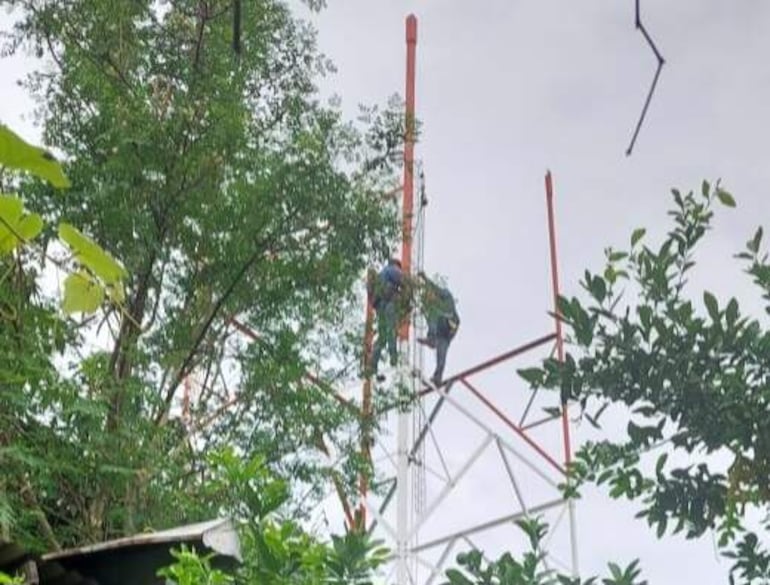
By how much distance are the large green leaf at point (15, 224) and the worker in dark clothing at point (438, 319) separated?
5112 mm

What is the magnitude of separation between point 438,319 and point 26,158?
5399 millimetres

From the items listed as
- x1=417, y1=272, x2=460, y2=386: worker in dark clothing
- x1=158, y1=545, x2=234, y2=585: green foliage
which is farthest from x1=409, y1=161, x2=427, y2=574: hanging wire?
x1=158, y1=545, x2=234, y2=585: green foliage

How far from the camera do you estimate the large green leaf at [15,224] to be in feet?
2.26

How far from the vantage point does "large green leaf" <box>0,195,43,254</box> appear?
69 centimetres

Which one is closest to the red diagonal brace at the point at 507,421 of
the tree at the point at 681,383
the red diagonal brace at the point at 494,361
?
the red diagonal brace at the point at 494,361

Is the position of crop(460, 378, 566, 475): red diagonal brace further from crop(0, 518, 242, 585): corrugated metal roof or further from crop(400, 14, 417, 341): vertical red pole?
crop(0, 518, 242, 585): corrugated metal roof

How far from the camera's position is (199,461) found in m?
4.74

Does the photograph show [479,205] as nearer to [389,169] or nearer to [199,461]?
[389,169]

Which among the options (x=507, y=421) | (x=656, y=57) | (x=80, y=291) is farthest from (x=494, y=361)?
(x=80, y=291)

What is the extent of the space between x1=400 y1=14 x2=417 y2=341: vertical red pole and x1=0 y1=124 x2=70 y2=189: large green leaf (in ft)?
16.0

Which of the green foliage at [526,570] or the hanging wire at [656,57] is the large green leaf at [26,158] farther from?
the green foliage at [526,570]

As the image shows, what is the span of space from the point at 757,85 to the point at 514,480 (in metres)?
4.99

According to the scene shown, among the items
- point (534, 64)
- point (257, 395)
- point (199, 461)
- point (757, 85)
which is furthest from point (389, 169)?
point (757, 85)

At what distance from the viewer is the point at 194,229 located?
16.9 ft
